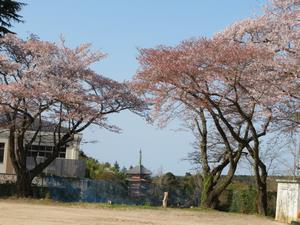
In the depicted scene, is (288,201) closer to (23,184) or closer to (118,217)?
(118,217)

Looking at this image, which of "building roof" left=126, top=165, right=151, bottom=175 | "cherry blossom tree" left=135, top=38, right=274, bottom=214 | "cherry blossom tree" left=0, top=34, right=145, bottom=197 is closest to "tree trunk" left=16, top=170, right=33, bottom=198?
"cherry blossom tree" left=0, top=34, right=145, bottom=197

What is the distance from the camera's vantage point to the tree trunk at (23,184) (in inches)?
1090

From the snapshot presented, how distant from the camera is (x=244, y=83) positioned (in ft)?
68.9

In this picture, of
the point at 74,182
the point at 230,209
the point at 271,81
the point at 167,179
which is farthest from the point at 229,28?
the point at 167,179

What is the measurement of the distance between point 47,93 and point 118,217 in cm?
1030

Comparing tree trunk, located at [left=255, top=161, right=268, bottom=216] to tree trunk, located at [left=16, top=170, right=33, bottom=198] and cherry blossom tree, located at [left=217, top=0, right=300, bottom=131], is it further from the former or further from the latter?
tree trunk, located at [left=16, top=170, right=33, bottom=198]

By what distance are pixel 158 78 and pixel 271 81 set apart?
4.40m

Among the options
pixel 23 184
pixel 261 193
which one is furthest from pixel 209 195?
pixel 23 184

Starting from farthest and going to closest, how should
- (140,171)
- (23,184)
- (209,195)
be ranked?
(140,171) < (23,184) < (209,195)

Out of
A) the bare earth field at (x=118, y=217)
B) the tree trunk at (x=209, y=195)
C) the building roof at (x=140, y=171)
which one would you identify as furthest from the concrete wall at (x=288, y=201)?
the building roof at (x=140, y=171)

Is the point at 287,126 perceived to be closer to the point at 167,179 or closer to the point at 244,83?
the point at 244,83

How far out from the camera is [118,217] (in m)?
18.4

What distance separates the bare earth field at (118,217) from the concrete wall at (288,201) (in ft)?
1.87

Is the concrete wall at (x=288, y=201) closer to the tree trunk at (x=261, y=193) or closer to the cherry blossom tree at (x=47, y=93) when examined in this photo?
the tree trunk at (x=261, y=193)
